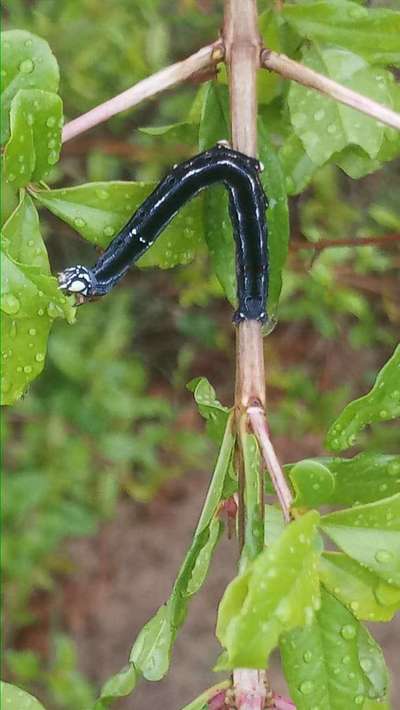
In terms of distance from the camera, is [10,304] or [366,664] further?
[366,664]

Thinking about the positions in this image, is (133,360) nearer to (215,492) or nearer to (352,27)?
(352,27)

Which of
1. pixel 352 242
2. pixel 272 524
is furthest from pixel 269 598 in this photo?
pixel 352 242

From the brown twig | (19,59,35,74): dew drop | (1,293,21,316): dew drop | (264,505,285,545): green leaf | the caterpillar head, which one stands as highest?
the brown twig

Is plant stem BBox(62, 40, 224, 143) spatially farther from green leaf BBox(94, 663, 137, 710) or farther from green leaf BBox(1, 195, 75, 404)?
green leaf BBox(94, 663, 137, 710)

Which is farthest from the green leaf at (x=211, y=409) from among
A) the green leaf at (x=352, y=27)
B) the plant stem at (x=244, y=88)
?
the green leaf at (x=352, y=27)

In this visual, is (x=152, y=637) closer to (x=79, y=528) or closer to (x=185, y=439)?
(x=79, y=528)

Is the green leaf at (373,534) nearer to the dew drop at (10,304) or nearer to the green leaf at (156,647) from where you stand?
the green leaf at (156,647)

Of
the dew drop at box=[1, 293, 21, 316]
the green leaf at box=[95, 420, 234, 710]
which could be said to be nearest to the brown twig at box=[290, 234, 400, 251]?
the green leaf at box=[95, 420, 234, 710]
